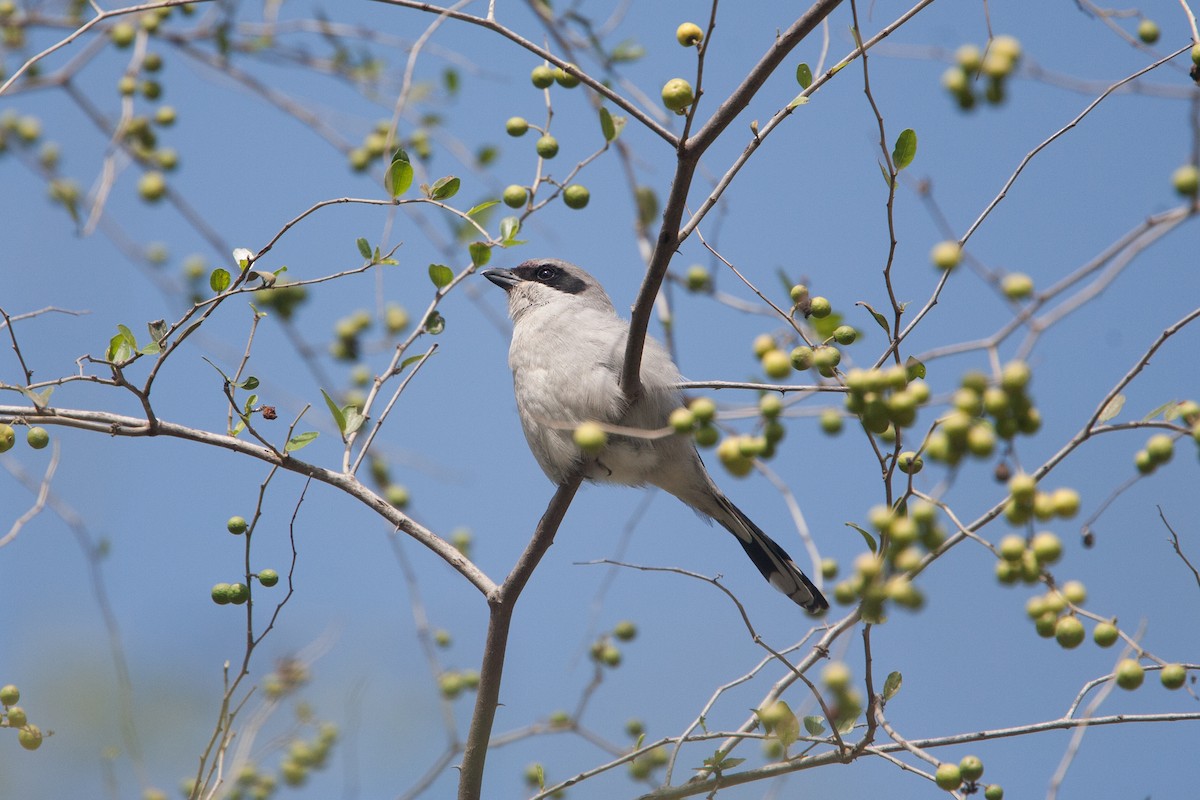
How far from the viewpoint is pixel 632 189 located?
558 centimetres

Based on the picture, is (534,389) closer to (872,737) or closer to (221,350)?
(221,350)

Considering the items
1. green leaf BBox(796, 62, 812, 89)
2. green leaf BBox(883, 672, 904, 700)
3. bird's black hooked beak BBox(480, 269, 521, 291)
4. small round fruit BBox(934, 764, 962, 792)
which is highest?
bird's black hooked beak BBox(480, 269, 521, 291)

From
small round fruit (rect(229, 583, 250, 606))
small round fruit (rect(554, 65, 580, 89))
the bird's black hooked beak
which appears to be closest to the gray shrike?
the bird's black hooked beak

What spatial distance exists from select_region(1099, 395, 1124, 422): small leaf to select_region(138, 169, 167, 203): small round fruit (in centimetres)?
504

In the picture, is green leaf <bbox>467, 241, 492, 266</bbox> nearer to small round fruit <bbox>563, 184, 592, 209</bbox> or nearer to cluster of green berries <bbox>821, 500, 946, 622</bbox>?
small round fruit <bbox>563, 184, 592, 209</bbox>

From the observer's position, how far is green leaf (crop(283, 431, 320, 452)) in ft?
11.1

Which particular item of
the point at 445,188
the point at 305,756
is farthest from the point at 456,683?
the point at 445,188

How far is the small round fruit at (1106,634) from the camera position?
2266mm

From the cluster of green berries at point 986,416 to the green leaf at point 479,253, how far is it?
205 cm

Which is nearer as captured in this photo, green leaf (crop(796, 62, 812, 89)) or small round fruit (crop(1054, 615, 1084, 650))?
small round fruit (crop(1054, 615, 1084, 650))

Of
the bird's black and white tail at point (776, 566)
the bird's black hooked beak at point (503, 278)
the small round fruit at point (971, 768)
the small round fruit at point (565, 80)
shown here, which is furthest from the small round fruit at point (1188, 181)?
the bird's black hooked beak at point (503, 278)

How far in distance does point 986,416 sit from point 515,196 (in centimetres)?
255

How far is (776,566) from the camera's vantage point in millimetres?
5375

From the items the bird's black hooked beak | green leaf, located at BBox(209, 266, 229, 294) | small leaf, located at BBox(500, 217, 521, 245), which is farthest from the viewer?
the bird's black hooked beak
